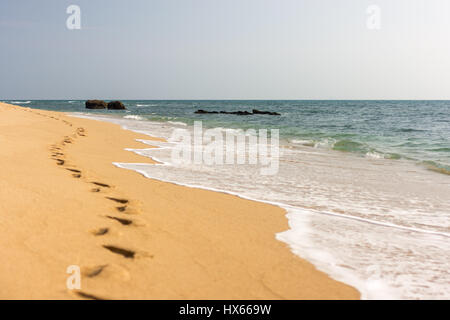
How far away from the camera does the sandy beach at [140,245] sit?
219 centimetres

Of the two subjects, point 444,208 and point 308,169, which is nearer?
point 444,208

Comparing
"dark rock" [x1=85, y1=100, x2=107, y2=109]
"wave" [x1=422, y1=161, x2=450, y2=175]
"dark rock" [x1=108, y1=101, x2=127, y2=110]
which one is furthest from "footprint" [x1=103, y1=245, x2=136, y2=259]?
"dark rock" [x1=85, y1=100, x2=107, y2=109]

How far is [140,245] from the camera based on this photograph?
110 inches

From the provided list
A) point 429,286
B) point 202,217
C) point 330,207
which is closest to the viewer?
point 429,286

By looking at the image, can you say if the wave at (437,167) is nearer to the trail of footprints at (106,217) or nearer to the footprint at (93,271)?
the trail of footprints at (106,217)

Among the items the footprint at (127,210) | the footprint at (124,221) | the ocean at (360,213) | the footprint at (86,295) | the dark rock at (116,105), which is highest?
the dark rock at (116,105)

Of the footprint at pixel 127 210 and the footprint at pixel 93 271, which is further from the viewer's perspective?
the footprint at pixel 127 210

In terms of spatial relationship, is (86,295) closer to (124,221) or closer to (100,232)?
(100,232)

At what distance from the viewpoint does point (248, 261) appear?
2.73 metres

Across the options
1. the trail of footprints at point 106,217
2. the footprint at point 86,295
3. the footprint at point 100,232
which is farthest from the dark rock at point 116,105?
the footprint at point 86,295

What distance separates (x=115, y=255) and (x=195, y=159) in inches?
229

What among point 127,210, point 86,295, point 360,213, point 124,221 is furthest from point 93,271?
point 360,213
